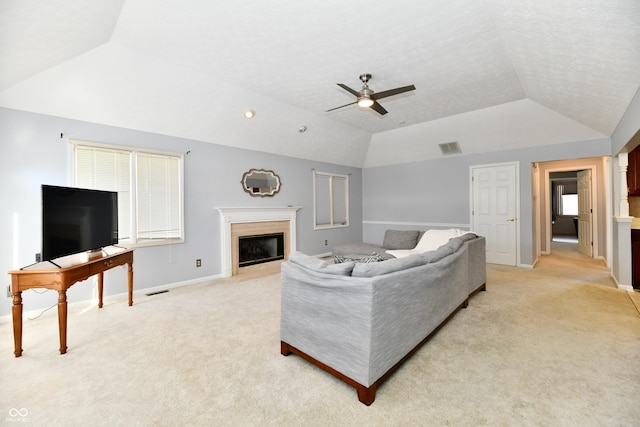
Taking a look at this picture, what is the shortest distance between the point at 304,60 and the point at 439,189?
4426 millimetres

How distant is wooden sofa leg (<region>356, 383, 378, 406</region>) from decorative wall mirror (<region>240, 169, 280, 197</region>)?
4.02 metres

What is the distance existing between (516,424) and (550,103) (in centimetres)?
447

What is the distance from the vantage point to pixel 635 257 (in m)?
3.68

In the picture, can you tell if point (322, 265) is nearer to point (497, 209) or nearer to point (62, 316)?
point (62, 316)

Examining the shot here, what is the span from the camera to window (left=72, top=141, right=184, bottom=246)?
3432 mm

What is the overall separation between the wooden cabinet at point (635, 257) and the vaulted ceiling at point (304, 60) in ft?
5.23

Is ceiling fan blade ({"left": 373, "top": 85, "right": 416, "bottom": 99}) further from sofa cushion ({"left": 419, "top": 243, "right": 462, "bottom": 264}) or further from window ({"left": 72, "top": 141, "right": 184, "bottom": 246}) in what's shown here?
window ({"left": 72, "top": 141, "right": 184, "bottom": 246})

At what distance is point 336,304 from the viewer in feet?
5.92

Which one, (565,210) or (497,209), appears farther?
(565,210)

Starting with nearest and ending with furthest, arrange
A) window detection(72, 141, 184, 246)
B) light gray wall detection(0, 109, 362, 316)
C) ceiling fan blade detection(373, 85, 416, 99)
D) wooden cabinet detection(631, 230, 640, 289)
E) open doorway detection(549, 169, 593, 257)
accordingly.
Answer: light gray wall detection(0, 109, 362, 316), ceiling fan blade detection(373, 85, 416, 99), window detection(72, 141, 184, 246), wooden cabinet detection(631, 230, 640, 289), open doorway detection(549, 169, 593, 257)

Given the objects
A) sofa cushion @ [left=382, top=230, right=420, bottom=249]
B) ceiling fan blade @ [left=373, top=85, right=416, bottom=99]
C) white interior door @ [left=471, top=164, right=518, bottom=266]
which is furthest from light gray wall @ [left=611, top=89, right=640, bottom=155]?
sofa cushion @ [left=382, top=230, right=420, bottom=249]

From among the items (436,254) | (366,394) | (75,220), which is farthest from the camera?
(75,220)

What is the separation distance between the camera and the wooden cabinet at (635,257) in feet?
12.0

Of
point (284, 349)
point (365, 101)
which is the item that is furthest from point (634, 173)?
point (284, 349)
